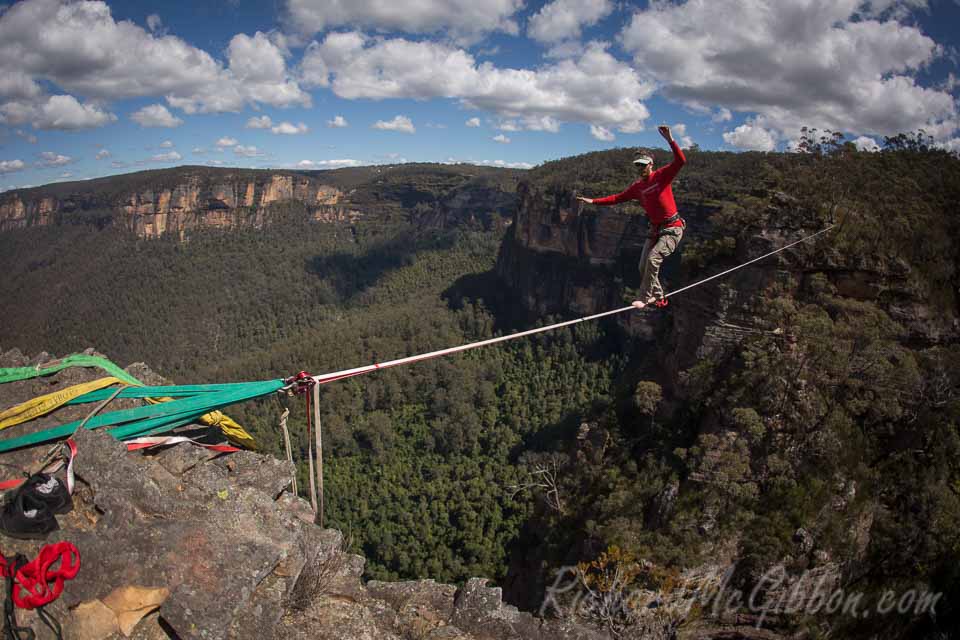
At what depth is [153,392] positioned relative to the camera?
581 cm

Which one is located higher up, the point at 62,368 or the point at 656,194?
the point at 656,194

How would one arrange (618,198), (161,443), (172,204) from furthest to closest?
(172,204)
(618,198)
(161,443)

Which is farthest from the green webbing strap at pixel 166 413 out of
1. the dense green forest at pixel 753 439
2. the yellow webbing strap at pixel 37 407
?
the dense green forest at pixel 753 439

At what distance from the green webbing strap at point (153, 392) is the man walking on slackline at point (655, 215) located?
6.25 m

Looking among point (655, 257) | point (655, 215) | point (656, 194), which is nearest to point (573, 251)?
point (655, 257)

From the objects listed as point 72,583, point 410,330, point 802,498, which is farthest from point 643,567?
point 410,330

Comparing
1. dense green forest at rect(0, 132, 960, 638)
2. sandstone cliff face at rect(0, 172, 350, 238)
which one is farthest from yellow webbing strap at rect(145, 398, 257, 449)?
sandstone cliff face at rect(0, 172, 350, 238)

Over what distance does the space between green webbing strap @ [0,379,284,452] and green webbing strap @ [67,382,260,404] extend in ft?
0.90

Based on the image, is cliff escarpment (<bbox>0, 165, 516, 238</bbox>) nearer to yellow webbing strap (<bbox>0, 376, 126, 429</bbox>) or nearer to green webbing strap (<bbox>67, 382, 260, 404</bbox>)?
green webbing strap (<bbox>67, 382, 260, 404</bbox>)

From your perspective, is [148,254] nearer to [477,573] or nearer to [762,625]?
[477,573]

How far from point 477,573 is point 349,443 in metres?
20.5

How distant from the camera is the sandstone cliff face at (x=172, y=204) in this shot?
423 feet

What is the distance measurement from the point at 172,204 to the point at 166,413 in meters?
150

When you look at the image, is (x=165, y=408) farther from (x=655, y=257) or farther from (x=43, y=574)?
(x=655, y=257)
